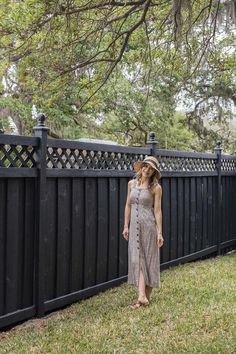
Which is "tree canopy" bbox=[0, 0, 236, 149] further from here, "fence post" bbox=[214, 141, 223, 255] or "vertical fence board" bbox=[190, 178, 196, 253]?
"vertical fence board" bbox=[190, 178, 196, 253]

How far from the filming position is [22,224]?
4.32 meters

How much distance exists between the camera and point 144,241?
194 inches

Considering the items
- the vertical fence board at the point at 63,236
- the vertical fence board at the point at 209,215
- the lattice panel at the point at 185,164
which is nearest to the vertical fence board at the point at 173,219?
the lattice panel at the point at 185,164

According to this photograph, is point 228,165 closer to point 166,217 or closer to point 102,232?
point 166,217

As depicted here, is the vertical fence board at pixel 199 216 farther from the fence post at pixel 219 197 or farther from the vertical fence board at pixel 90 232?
the vertical fence board at pixel 90 232

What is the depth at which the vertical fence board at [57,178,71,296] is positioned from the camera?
15.7 feet

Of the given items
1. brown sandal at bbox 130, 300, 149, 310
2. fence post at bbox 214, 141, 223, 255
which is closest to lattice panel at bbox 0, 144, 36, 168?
brown sandal at bbox 130, 300, 149, 310

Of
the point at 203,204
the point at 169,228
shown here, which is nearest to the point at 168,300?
the point at 169,228

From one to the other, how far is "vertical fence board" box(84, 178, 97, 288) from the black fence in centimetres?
1

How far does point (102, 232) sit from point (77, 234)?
51cm

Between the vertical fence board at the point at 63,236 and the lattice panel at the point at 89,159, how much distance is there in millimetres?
201

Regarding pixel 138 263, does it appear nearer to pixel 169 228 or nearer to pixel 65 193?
pixel 65 193

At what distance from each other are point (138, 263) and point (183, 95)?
1398 centimetres

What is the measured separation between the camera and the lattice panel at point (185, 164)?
704 cm
